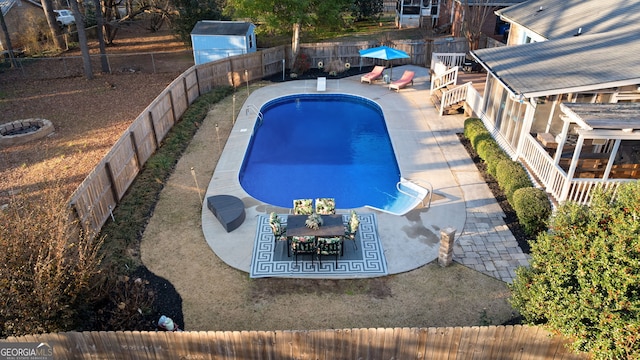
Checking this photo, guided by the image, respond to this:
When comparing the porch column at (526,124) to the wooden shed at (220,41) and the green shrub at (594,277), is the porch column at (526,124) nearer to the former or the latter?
the green shrub at (594,277)

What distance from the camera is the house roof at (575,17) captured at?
55.4ft

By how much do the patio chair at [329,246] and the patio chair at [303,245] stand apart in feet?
0.42

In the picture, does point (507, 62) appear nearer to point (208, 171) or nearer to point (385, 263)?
point (385, 263)

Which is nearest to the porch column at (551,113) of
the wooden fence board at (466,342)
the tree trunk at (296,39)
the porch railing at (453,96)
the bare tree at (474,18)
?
the porch railing at (453,96)

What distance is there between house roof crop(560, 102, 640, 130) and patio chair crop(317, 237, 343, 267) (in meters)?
6.50

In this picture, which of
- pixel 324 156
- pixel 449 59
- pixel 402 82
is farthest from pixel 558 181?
pixel 449 59

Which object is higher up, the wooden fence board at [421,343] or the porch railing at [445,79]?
the porch railing at [445,79]

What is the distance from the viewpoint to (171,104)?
18344mm

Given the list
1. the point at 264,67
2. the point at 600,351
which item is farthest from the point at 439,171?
the point at 264,67

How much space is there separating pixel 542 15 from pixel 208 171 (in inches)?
697

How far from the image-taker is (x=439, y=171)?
601 inches

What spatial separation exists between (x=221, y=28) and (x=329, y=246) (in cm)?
1948

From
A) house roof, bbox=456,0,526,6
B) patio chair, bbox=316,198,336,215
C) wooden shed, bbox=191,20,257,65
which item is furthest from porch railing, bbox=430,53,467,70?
patio chair, bbox=316,198,336,215

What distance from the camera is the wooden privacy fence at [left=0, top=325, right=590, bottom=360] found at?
6.97 meters
